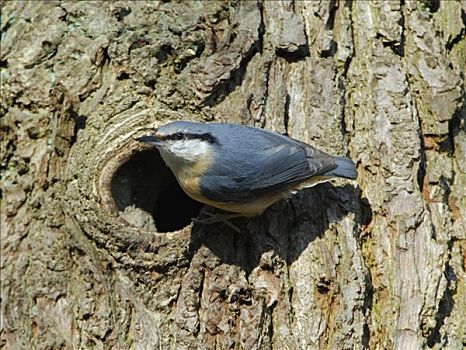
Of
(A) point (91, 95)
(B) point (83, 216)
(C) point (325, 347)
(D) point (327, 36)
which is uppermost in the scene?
(D) point (327, 36)

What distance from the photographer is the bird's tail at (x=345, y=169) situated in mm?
3238

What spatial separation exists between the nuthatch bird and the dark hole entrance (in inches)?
14.6

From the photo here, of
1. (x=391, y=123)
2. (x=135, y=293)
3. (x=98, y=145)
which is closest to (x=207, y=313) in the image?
(x=135, y=293)

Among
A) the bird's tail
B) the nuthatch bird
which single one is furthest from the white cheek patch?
the bird's tail

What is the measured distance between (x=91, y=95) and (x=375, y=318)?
5.48ft

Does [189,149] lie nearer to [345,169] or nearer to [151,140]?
[151,140]

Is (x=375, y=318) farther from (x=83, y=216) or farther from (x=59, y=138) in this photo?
(x=59, y=138)

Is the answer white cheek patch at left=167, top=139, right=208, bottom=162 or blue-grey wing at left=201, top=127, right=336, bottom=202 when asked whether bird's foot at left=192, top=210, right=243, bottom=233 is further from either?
white cheek patch at left=167, top=139, right=208, bottom=162

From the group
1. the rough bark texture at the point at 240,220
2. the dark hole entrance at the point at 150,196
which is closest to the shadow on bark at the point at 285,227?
the rough bark texture at the point at 240,220

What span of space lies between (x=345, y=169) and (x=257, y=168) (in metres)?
0.38

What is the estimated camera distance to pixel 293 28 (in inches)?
143

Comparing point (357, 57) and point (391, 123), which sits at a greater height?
point (357, 57)

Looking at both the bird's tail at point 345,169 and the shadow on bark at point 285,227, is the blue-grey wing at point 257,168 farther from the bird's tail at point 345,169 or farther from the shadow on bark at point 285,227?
the shadow on bark at point 285,227

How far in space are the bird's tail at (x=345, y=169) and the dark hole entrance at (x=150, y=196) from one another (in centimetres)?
87
